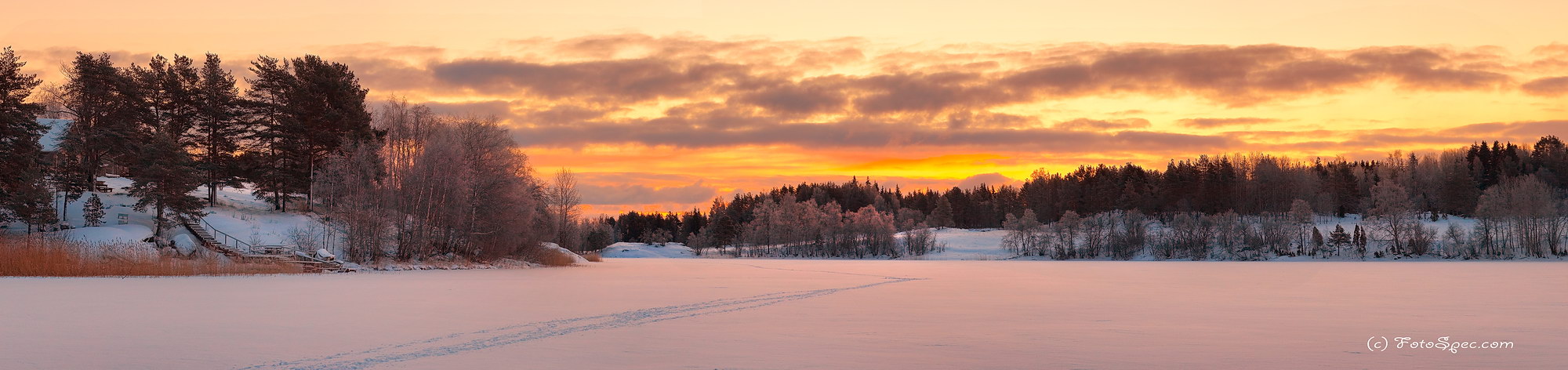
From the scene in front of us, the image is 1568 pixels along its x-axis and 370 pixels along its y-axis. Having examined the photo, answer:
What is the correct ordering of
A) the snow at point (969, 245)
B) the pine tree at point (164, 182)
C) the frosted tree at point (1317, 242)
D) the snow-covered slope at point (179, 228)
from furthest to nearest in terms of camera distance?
the snow at point (969, 245)
the frosted tree at point (1317, 242)
the snow-covered slope at point (179, 228)
the pine tree at point (164, 182)

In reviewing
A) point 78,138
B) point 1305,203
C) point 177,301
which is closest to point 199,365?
point 177,301

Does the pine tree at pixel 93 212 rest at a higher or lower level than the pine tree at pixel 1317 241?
higher

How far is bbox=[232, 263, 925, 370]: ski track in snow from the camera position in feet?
38.6

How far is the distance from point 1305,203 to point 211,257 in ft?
370

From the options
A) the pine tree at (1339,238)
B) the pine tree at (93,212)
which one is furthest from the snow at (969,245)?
the pine tree at (93,212)

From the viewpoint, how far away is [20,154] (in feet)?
165

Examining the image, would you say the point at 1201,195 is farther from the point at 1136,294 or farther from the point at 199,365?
the point at 199,365

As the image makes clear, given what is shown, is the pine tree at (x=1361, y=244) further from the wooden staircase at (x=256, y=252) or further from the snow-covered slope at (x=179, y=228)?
the snow-covered slope at (x=179, y=228)

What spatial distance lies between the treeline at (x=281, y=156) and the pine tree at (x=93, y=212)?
0.13 m

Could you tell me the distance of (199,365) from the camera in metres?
11.2

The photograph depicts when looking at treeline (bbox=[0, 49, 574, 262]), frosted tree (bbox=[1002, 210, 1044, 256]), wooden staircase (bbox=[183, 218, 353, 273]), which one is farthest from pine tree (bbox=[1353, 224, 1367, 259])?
wooden staircase (bbox=[183, 218, 353, 273])

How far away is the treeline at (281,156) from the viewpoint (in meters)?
51.1

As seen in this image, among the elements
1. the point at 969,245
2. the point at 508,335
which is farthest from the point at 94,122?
the point at 969,245

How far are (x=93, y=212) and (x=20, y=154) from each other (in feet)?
14.9
